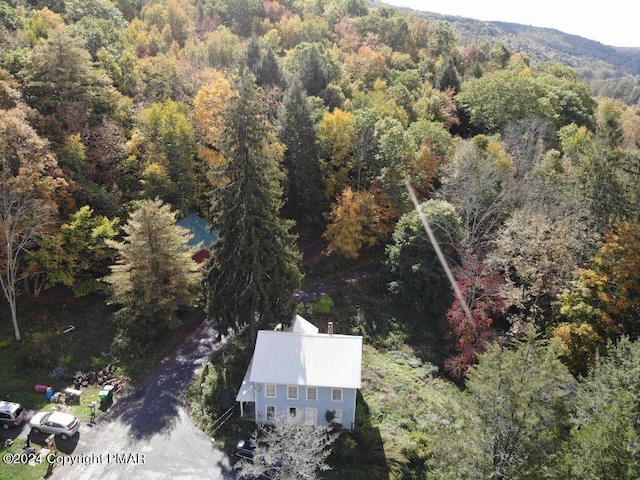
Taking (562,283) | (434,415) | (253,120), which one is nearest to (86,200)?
(253,120)

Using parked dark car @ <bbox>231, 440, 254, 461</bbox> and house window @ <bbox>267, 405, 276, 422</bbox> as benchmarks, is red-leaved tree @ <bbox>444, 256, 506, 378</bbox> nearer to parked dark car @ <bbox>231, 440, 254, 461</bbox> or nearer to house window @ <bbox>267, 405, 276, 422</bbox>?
house window @ <bbox>267, 405, 276, 422</bbox>

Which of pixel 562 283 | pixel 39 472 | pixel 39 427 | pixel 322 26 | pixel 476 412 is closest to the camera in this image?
pixel 476 412

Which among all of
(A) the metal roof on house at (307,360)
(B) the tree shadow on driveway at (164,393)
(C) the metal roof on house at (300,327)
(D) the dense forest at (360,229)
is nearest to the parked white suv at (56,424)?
(B) the tree shadow on driveway at (164,393)

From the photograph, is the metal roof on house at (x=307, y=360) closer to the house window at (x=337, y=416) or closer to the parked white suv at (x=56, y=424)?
the house window at (x=337, y=416)

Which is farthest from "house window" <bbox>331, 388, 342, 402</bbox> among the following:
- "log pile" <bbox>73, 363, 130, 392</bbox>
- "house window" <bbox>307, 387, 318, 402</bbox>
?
"log pile" <bbox>73, 363, 130, 392</bbox>

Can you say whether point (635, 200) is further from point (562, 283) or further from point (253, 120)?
point (253, 120)

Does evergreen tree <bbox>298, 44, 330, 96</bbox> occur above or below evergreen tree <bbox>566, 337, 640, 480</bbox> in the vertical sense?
above

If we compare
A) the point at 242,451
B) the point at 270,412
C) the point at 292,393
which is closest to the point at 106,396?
the point at 242,451
